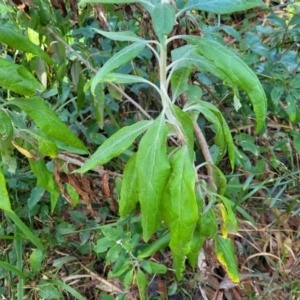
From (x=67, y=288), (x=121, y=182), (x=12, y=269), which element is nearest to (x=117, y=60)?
(x=121, y=182)

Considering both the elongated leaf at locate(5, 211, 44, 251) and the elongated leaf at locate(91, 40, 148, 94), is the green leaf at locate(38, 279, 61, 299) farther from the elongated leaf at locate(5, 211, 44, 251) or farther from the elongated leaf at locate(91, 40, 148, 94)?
the elongated leaf at locate(91, 40, 148, 94)

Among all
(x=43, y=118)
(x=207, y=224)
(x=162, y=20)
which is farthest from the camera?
(x=207, y=224)

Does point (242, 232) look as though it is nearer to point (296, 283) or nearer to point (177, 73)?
point (296, 283)

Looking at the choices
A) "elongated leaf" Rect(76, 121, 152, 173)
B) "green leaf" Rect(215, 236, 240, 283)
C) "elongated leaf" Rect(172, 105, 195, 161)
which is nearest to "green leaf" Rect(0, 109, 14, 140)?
"elongated leaf" Rect(76, 121, 152, 173)

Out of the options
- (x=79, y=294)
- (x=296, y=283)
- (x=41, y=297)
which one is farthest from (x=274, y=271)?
(x=41, y=297)

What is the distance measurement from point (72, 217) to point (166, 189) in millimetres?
797

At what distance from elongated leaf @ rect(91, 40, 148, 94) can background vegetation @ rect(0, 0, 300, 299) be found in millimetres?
160

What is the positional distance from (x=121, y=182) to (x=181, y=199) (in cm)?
44

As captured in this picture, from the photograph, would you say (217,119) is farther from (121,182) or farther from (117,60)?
(121,182)

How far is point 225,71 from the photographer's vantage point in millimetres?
752

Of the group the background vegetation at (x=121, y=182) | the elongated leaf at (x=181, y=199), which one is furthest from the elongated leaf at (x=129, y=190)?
the elongated leaf at (x=181, y=199)

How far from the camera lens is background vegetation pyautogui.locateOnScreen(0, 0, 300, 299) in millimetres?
1120

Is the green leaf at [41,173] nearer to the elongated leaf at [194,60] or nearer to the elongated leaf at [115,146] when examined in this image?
the elongated leaf at [115,146]

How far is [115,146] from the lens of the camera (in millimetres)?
851
